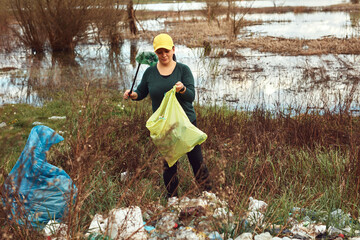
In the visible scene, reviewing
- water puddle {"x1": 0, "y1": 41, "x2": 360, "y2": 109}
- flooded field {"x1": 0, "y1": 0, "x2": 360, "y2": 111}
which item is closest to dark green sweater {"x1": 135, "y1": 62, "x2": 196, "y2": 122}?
flooded field {"x1": 0, "y1": 0, "x2": 360, "y2": 111}

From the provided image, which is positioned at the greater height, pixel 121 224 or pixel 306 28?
pixel 306 28

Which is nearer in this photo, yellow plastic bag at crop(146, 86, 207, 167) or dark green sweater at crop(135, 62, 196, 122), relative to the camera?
yellow plastic bag at crop(146, 86, 207, 167)

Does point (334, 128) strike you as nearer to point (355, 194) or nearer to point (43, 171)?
point (355, 194)

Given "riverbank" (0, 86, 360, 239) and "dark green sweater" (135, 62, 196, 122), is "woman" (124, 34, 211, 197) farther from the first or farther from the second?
"riverbank" (0, 86, 360, 239)

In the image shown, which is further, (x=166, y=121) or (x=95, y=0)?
(x=95, y=0)

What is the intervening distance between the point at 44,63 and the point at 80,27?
319 centimetres

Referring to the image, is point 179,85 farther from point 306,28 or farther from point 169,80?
point 306,28

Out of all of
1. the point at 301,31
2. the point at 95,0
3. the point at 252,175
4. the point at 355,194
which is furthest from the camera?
the point at 301,31

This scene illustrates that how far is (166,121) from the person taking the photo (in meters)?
2.97

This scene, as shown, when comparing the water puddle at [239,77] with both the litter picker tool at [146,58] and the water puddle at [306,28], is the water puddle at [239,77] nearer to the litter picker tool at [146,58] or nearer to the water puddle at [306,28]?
the litter picker tool at [146,58]

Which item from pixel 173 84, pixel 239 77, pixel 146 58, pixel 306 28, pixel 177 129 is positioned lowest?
pixel 239 77

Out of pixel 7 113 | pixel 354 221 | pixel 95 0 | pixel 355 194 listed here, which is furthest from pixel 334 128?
pixel 95 0

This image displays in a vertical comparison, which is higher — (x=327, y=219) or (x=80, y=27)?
(x=80, y=27)

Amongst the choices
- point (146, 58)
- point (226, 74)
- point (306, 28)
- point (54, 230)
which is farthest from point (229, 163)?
point (306, 28)
